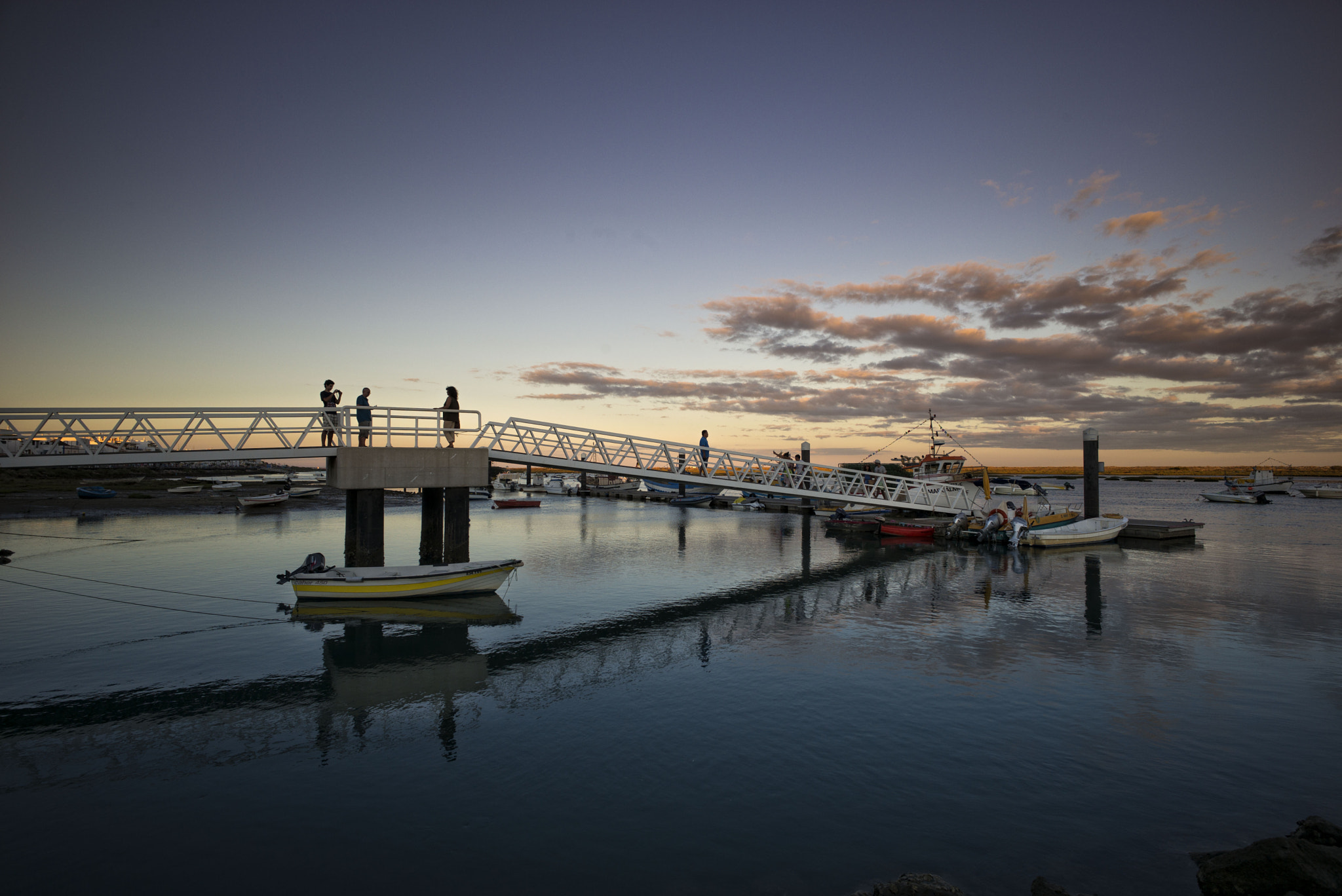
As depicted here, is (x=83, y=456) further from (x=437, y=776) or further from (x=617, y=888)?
(x=617, y=888)

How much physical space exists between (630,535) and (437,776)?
1348 inches

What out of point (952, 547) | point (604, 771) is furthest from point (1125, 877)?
point (952, 547)

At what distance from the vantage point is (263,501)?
5662cm

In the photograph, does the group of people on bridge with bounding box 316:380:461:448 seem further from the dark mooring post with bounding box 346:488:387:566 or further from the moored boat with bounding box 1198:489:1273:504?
the moored boat with bounding box 1198:489:1273:504

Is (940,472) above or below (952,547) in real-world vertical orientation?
above

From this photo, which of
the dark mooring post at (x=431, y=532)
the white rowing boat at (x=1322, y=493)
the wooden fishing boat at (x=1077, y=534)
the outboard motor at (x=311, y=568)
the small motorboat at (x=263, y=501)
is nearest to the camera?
the outboard motor at (x=311, y=568)

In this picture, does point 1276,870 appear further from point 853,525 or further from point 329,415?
point 853,525

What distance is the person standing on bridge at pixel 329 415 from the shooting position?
69.8 feet

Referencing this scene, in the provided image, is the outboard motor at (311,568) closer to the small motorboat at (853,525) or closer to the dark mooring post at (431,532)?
the dark mooring post at (431,532)

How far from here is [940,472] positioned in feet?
169

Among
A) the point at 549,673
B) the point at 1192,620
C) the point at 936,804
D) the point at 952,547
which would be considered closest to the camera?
the point at 936,804

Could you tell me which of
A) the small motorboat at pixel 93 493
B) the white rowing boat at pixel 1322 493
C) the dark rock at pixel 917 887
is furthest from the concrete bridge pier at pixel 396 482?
the white rowing boat at pixel 1322 493

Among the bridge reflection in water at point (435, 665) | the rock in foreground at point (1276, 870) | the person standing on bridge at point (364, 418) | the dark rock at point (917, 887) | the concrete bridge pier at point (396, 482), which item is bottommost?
the bridge reflection in water at point (435, 665)

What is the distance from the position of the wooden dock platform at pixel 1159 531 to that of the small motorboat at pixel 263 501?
215 ft
